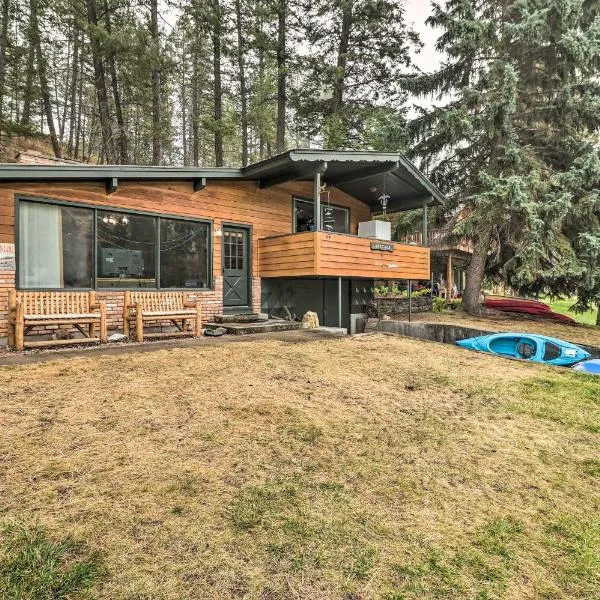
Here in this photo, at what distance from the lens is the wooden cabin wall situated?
662cm

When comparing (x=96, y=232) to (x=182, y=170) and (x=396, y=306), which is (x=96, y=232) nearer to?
(x=182, y=170)

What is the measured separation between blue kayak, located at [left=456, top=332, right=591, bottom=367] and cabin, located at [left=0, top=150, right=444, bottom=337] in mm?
3312

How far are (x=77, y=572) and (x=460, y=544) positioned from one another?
5.36 feet

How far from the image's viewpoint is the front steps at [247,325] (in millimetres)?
8152

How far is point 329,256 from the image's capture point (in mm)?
9227

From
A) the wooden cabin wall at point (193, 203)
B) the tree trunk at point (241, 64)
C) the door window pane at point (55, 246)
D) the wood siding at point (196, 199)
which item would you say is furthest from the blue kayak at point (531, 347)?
the tree trunk at point (241, 64)

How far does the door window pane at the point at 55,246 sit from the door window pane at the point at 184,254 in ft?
4.91

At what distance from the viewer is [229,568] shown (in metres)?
1.65

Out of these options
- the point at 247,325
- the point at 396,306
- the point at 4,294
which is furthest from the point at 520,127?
the point at 4,294

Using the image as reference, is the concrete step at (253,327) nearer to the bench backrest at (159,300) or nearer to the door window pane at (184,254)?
the bench backrest at (159,300)

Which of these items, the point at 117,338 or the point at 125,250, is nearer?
the point at 117,338

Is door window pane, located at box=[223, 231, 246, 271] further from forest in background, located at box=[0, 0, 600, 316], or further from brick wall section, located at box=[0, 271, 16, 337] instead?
forest in background, located at box=[0, 0, 600, 316]

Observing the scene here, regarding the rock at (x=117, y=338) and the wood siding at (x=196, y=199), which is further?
the rock at (x=117, y=338)

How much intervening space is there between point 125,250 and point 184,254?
1.29 metres
